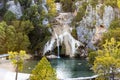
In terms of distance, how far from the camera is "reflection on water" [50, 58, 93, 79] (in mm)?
58125

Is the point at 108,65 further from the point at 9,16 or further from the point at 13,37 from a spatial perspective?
the point at 9,16

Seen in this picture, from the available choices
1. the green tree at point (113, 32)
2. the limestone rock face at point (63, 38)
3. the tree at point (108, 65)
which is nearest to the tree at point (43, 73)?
the tree at point (108, 65)

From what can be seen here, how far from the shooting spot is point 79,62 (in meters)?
69.6

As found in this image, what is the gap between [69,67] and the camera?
65.2 meters

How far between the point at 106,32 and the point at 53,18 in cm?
1364

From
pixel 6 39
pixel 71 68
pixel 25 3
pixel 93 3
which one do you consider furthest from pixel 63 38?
pixel 71 68

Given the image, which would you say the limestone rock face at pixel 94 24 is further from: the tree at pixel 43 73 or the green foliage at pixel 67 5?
the tree at pixel 43 73

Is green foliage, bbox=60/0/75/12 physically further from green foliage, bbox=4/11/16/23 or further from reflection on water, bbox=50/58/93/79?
reflection on water, bbox=50/58/93/79

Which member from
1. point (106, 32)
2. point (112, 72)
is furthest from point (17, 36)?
point (112, 72)

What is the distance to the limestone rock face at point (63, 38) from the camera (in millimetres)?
77750

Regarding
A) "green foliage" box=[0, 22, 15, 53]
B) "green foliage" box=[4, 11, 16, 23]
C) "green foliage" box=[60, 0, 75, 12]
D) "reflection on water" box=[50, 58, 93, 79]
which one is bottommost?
"reflection on water" box=[50, 58, 93, 79]

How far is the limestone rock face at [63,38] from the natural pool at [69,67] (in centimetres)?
461

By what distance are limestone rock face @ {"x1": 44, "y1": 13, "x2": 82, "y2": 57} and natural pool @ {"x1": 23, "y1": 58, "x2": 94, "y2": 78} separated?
182 inches

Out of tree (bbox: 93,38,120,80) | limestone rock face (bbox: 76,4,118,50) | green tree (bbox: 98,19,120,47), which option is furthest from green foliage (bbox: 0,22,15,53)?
tree (bbox: 93,38,120,80)
